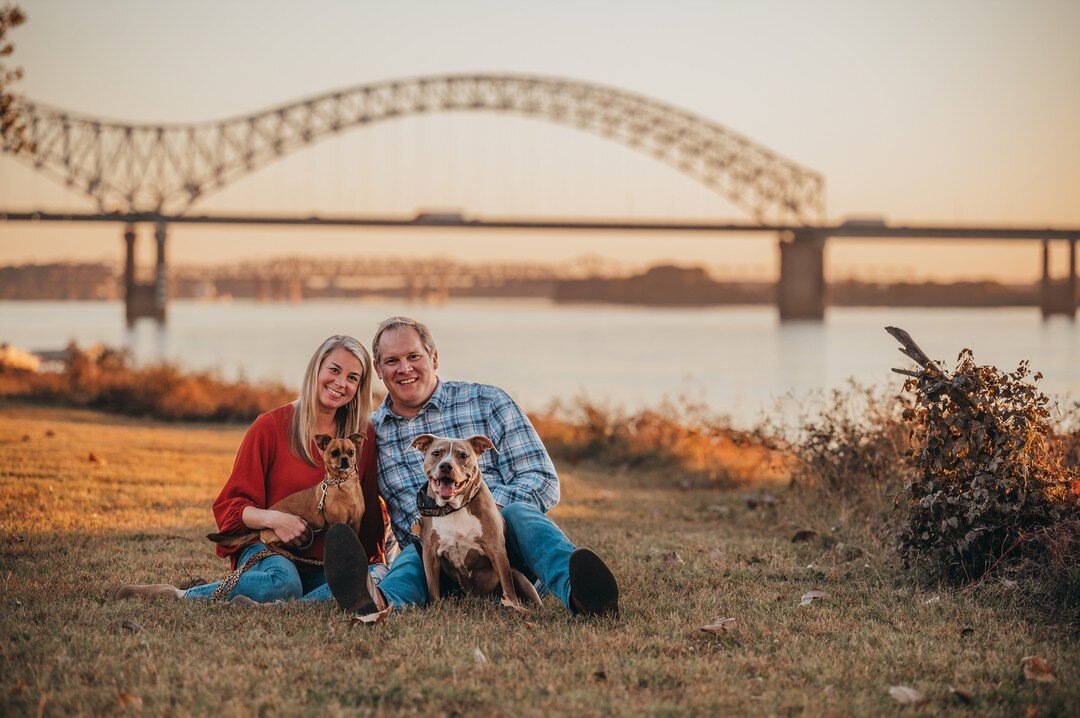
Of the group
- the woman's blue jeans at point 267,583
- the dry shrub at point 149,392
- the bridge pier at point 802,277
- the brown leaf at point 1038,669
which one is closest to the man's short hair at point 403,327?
the woman's blue jeans at point 267,583

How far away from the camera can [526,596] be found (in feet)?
14.4

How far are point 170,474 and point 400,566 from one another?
462 centimetres

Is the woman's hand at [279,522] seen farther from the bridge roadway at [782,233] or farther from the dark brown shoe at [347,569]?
the bridge roadway at [782,233]

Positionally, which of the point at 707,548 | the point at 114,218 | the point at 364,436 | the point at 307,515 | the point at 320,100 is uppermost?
the point at 320,100

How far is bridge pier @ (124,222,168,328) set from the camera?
2635 inches

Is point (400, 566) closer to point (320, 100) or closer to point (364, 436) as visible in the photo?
point (364, 436)

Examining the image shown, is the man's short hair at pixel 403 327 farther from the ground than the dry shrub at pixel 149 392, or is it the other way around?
the man's short hair at pixel 403 327

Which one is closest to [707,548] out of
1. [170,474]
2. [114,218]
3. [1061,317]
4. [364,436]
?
[364,436]

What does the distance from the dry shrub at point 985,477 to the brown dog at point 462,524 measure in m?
1.97

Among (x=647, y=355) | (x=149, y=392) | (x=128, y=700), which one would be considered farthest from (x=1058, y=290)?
(x=128, y=700)

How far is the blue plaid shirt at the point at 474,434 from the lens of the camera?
460cm

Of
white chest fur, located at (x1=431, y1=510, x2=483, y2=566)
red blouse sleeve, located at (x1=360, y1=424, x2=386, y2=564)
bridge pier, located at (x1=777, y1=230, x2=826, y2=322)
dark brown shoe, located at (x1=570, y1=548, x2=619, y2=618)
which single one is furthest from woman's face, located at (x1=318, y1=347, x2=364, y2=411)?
bridge pier, located at (x1=777, y1=230, x2=826, y2=322)

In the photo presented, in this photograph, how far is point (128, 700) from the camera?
3.20 m

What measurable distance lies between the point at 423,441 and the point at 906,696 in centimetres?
197
